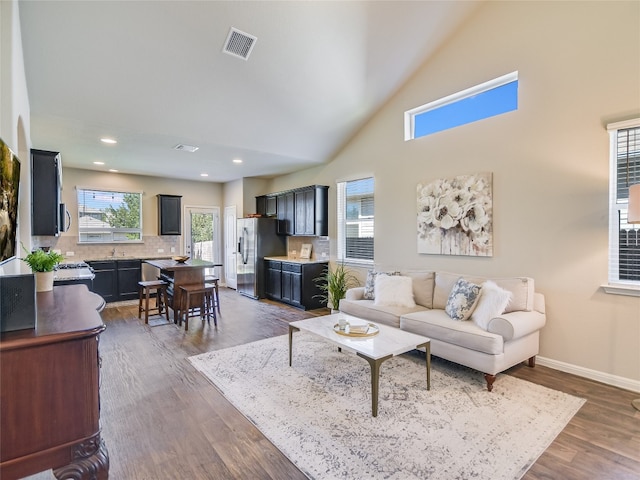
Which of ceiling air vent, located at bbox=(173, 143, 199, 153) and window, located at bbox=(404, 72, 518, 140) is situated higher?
window, located at bbox=(404, 72, 518, 140)

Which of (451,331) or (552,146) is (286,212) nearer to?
(451,331)

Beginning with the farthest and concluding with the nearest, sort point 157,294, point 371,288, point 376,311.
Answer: point 157,294 < point 371,288 < point 376,311

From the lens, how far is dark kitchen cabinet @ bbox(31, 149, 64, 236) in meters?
3.69

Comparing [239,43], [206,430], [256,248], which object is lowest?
[206,430]

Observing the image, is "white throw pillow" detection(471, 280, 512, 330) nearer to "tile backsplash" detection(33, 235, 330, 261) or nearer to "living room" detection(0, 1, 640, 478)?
"living room" detection(0, 1, 640, 478)

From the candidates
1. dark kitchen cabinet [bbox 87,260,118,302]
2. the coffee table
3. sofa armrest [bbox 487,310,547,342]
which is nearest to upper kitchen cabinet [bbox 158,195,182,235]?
dark kitchen cabinet [bbox 87,260,118,302]

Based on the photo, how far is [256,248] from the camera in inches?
282

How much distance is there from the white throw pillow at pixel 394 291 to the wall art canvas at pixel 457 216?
696mm

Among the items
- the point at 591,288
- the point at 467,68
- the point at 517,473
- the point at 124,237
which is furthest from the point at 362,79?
the point at 124,237

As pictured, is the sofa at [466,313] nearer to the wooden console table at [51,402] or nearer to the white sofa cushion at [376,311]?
the white sofa cushion at [376,311]

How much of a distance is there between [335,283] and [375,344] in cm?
282

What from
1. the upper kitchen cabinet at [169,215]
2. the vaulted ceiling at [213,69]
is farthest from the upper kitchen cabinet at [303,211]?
the upper kitchen cabinet at [169,215]

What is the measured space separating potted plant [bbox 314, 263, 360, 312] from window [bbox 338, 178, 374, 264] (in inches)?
9.8

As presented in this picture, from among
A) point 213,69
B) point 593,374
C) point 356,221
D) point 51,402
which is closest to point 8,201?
point 51,402
